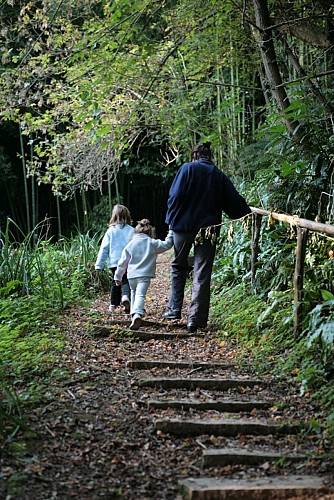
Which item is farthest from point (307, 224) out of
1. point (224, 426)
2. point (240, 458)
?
point (240, 458)

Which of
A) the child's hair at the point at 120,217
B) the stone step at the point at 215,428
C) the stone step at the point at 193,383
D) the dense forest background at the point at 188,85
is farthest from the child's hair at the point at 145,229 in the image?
the stone step at the point at 215,428

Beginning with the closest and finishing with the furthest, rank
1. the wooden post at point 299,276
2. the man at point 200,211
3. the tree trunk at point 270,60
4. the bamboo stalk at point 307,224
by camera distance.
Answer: the bamboo stalk at point 307,224, the wooden post at point 299,276, the man at point 200,211, the tree trunk at point 270,60

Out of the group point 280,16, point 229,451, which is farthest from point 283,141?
point 229,451

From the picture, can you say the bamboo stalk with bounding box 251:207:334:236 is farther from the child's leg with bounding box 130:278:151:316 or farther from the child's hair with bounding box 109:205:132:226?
the child's hair with bounding box 109:205:132:226

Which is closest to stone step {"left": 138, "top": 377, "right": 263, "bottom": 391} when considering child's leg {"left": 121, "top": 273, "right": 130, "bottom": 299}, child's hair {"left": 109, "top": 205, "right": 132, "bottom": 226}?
child's leg {"left": 121, "top": 273, "right": 130, "bottom": 299}

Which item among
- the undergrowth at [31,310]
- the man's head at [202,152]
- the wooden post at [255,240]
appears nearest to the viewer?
the undergrowth at [31,310]

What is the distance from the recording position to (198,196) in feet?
17.6

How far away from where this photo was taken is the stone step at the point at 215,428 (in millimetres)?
3271

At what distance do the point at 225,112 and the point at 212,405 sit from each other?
23.1ft

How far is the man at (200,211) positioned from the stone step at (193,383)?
1.37 meters

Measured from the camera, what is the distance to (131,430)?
10.8ft

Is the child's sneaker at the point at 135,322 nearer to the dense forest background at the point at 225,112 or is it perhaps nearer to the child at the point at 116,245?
the dense forest background at the point at 225,112

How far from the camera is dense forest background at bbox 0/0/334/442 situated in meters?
5.07

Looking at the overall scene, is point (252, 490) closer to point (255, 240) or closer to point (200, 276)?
→ point (200, 276)
